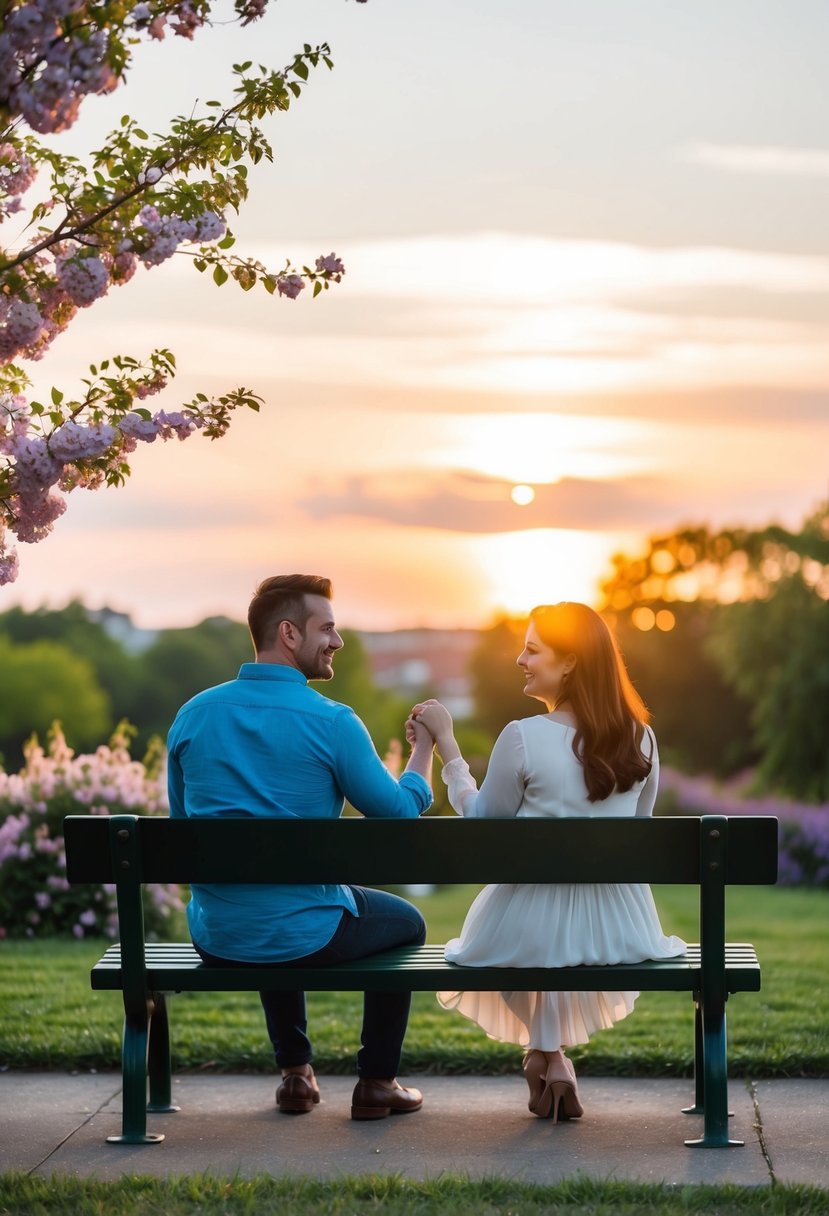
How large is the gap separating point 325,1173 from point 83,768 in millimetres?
5856

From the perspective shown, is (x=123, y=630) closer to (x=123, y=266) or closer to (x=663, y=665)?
(x=663, y=665)

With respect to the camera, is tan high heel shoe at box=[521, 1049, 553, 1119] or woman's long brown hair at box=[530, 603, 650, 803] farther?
tan high heel shoe at box=[521, 1049, 553, 1119]

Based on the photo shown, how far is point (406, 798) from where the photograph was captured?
473cm

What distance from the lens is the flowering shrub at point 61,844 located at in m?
9.49

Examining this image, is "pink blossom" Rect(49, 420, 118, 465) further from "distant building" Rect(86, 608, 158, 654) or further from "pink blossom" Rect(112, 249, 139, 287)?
"distant building" Rect(86, 608, 158, 654)

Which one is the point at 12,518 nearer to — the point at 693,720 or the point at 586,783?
the point at 586,783

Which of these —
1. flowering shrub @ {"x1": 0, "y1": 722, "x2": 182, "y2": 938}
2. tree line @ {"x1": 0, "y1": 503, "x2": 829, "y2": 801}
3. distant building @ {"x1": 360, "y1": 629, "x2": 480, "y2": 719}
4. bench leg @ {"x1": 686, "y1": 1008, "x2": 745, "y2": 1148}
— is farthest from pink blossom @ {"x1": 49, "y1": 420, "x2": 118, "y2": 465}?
distant building @ {"x1": 360, "y1": 629, "x2": 480, "y2": 719}

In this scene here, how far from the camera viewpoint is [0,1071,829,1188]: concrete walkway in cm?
436

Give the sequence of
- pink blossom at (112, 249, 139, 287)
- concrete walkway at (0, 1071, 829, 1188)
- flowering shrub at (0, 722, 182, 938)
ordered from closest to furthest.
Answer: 1. concrete walkway at (0, 1071, 829, 1188)
2. pink blossom at (112, 249, 139, 287)
3. flowering shrub at (0, 722, 182, 938)

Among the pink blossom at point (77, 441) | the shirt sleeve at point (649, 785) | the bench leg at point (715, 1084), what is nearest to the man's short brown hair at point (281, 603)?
the pink blossom at point (77, 441)

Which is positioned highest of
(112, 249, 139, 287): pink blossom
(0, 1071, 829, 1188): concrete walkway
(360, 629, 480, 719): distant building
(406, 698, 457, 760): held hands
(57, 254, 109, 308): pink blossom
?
(360, 629, 480, 719): distant building

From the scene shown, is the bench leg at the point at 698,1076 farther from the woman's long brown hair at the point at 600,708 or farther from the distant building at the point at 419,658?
the distant building at the point at 419,658

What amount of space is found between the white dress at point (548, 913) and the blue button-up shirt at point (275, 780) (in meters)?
0.27

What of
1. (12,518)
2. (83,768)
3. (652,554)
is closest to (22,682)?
(652,554)
